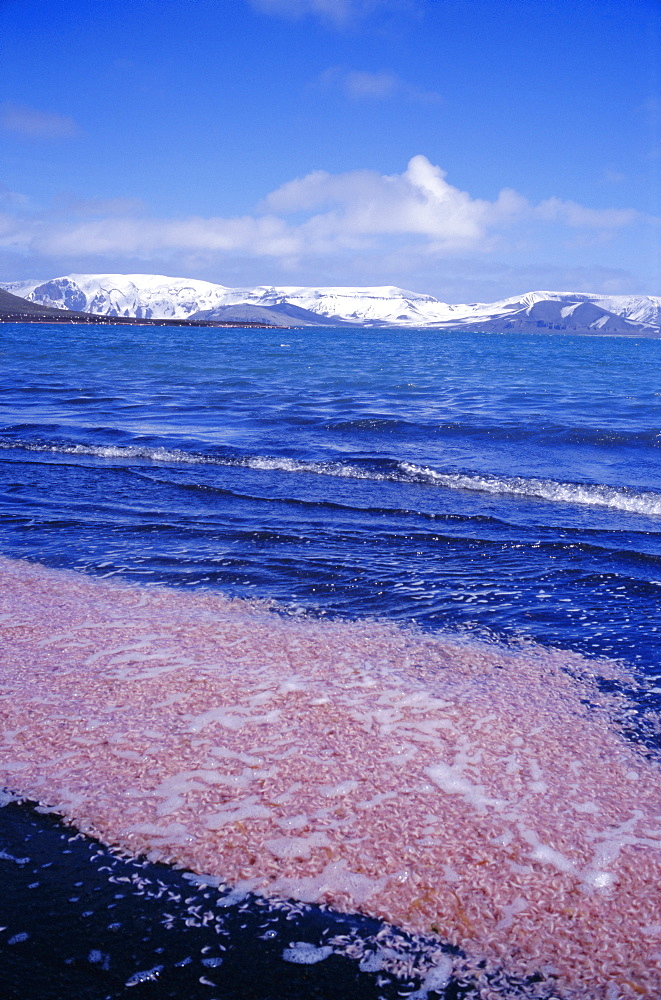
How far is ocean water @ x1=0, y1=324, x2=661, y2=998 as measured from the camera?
614 cm

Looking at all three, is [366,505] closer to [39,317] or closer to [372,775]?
[372,775]

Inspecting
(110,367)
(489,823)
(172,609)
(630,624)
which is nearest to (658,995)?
(489,823)

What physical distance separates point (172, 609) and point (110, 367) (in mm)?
31277

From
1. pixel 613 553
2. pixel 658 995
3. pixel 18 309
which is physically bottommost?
pixel 658 995

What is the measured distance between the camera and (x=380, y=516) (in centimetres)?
963

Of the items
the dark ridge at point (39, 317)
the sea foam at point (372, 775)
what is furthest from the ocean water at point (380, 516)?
the dark ridge at point (39, 317)

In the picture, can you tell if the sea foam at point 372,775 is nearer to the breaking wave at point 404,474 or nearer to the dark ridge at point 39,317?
the breaking wave at point 404,474

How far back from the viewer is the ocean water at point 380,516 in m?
6.14

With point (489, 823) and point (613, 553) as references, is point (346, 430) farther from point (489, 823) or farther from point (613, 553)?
point (489, 823)

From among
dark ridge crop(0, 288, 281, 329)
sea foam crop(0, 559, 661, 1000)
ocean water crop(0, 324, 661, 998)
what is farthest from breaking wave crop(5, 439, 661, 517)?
dark ridge crop(0, 288, 281, 329)

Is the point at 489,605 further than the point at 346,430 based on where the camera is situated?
No

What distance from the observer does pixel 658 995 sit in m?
2.62

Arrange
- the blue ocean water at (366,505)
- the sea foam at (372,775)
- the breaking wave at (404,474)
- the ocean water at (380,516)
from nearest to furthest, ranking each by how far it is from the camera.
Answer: the sea foam at (372,775) < the ocean water at (380,516) < the blue ocean water at (366,505) < the breaking wave at (404,474)

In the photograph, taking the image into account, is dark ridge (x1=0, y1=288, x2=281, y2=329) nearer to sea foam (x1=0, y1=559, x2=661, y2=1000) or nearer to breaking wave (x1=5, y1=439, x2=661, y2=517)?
breaking wave (x1=5, y1=439, x2=661, y2=517)
